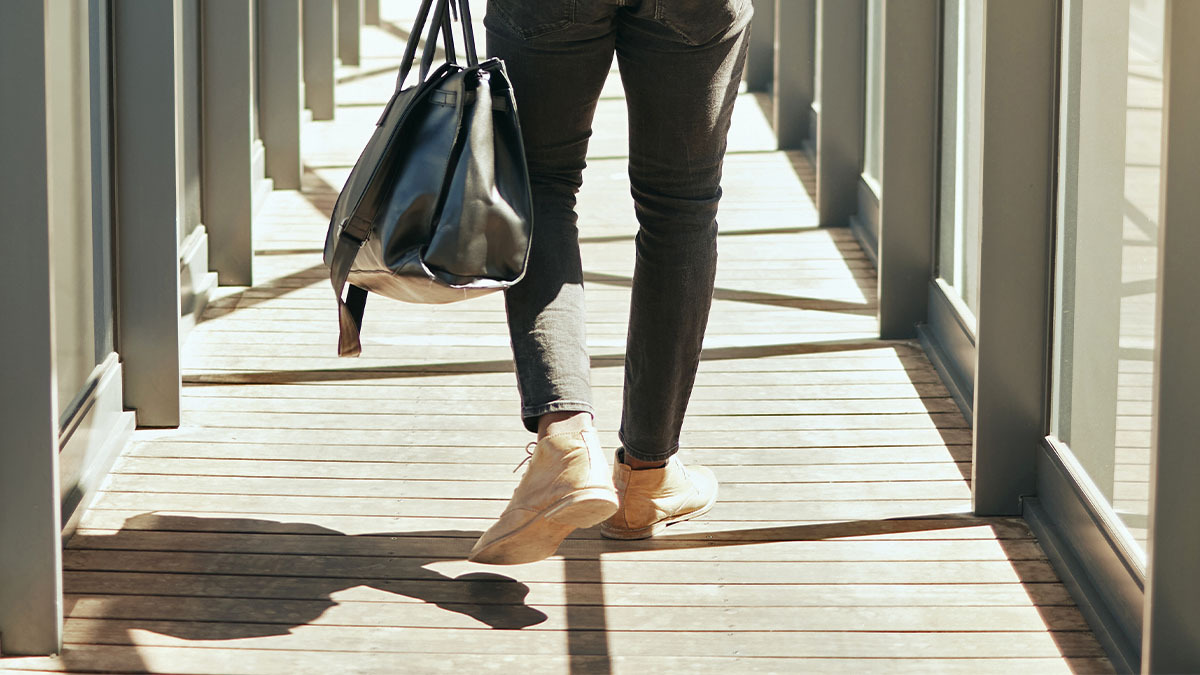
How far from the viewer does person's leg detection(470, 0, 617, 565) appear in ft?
7.38

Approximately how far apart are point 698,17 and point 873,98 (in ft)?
9.67

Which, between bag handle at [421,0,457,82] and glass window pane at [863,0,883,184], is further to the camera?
glass window pane at [863,0,883,184]

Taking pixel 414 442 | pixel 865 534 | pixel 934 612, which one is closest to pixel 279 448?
pixel 414 442

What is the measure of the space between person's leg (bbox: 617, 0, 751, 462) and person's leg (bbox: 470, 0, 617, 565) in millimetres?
73

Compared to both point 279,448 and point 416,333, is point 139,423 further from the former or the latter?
point 416,333

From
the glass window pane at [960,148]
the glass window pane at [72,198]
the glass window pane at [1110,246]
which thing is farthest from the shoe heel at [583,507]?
the glass window pane at [960,148]

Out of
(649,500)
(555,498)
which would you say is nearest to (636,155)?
(555,498)

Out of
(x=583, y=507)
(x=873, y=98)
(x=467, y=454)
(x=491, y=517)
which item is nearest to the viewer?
(x=583, y=507)

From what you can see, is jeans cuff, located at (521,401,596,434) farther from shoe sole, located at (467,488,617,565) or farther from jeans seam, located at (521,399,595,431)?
shoe sole, located at (467,488,617,565)

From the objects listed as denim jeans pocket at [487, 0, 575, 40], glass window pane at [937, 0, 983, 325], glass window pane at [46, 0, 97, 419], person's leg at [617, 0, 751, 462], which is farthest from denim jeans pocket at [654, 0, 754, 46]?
glass window pane at [937, 0, 983, 325]

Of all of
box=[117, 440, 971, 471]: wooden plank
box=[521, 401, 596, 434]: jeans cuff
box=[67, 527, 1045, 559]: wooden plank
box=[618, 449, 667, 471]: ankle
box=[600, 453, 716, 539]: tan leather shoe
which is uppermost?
box=[521, 401, 596, 434]: jeans cuff

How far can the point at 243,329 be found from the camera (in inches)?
158

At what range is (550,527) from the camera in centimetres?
234

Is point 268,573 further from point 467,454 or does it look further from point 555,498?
point 467,454
